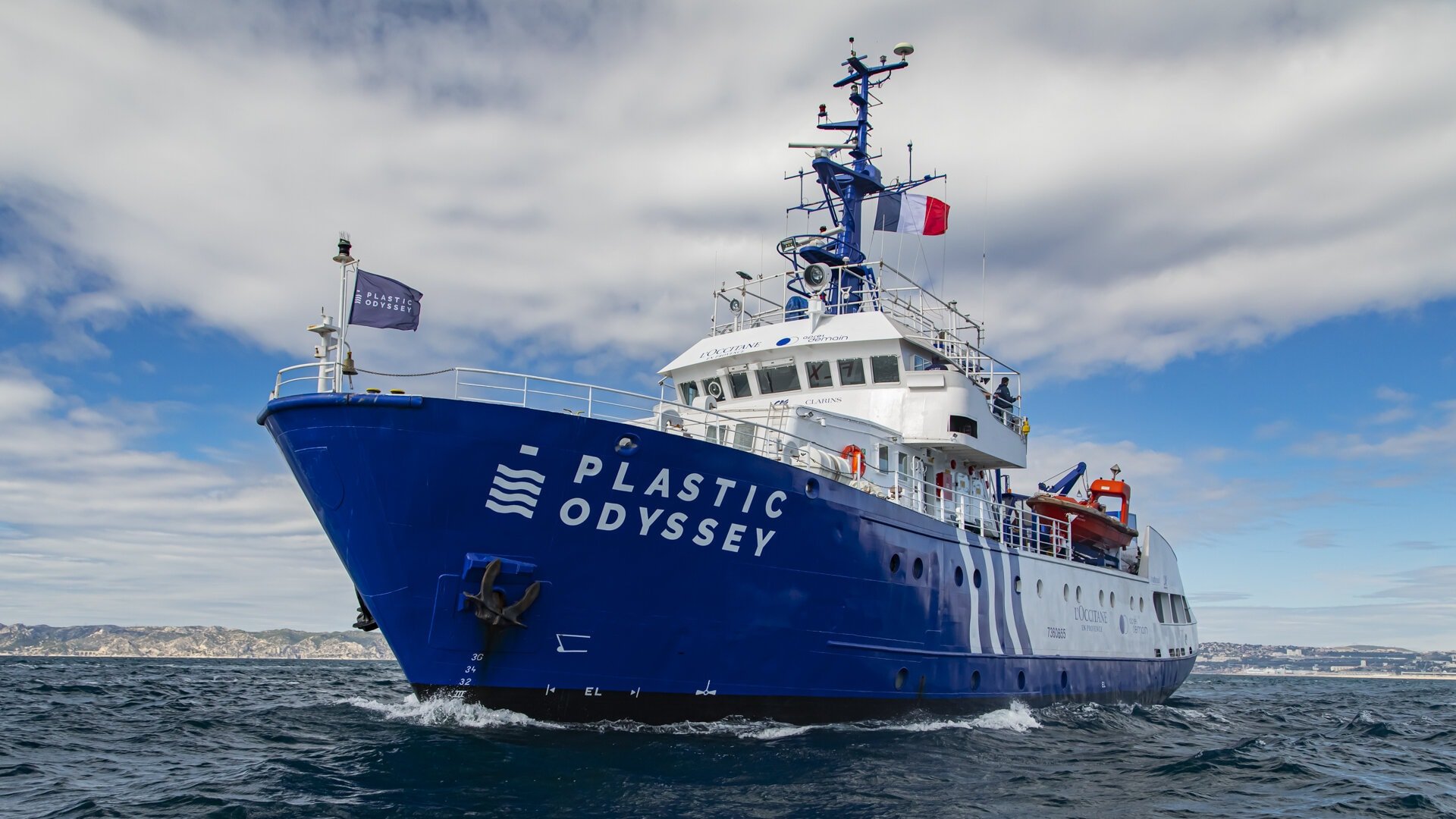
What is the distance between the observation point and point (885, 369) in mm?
18000

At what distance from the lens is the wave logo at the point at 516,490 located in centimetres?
1114

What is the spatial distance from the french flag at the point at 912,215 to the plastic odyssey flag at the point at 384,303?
14.0 metres

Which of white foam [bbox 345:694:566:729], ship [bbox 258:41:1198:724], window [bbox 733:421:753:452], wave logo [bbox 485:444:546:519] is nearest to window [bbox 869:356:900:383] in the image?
ship [bbox 258:41:1198:724]

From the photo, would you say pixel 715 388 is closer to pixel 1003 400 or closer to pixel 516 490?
pixel 1003 400

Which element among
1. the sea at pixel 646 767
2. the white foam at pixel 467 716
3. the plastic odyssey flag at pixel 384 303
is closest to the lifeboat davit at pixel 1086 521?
the sea at pixel 646 767

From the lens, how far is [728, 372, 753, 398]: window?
18656mm

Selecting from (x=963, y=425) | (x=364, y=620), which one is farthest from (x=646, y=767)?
(x=963, y=425)

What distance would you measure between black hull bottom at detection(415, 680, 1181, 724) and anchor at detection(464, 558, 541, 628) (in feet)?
3.53

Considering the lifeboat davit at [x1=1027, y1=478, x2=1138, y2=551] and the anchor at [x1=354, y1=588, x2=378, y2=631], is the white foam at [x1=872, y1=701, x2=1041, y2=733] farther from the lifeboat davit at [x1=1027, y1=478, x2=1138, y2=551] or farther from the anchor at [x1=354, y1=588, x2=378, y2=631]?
the anchor at [x1=354, y1=588, x2=378, y2=631]

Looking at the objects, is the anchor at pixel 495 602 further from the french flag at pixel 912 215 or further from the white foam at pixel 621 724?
the french flag at pixel 912 215

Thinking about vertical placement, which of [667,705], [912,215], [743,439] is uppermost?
[912,215]

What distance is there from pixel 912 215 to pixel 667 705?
14.8 meters

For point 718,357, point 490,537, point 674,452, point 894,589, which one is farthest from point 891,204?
point 490,537

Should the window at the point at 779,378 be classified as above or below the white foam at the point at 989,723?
above
